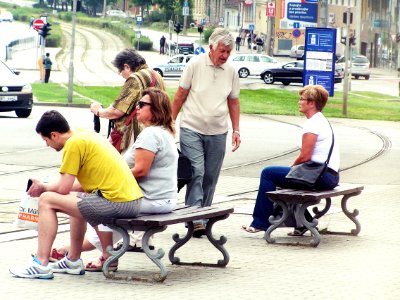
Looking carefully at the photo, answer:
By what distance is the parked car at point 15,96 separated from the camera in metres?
31.4

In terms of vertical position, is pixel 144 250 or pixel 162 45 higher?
pixel 144 250

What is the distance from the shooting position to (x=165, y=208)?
9219mm

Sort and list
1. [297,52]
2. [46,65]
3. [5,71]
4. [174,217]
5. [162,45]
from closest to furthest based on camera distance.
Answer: [174,217] → [5,71] → [46,65] → [297,52] → [162,45]

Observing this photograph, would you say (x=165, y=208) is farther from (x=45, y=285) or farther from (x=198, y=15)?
(x=198, y=15)

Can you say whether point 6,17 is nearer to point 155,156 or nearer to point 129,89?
point 129,89

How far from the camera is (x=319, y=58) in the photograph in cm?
3384

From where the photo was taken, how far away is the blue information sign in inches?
1313

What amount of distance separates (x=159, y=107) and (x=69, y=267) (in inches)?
52.1

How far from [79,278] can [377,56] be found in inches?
3498

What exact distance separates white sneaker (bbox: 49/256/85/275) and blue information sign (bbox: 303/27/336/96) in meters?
24.6

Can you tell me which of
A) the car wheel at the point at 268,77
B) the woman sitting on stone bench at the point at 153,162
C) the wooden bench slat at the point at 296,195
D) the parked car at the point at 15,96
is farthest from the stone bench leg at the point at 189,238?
the car wheel at the point at 268,77

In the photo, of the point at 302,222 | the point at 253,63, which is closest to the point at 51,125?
the point at 302,222

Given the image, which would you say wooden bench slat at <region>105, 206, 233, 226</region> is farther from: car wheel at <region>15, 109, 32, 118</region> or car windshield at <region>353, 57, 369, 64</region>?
car windshield at <region>353, 57, 369, 64</region>

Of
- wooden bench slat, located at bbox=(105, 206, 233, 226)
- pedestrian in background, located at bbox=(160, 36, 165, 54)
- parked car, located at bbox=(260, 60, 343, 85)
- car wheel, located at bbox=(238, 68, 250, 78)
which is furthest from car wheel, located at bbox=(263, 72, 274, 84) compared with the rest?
wooden bench slat, located at bbox=(105, 206, 233, 226)
